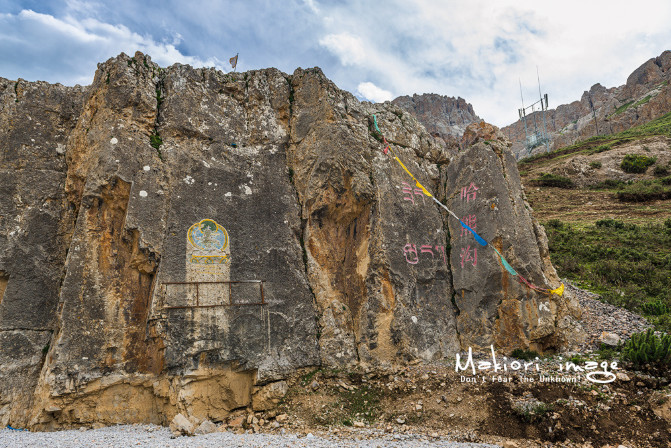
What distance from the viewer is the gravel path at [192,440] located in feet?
18.6

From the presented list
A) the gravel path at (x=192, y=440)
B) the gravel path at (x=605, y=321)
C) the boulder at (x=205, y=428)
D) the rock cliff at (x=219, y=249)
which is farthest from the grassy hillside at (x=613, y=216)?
the boulder at (x=205, y=428)

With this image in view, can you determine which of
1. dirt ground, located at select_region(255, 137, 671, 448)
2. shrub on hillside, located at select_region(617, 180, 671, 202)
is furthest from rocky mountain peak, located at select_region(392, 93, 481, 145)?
dirt ground, located at select_region(255, 137, 671, 448)

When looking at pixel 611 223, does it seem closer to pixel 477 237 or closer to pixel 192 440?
pixel 477 237

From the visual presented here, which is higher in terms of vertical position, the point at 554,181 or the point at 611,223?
A: the point at 554,181

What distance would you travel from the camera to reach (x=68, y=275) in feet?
23.4

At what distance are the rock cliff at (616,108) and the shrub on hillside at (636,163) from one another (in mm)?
32048

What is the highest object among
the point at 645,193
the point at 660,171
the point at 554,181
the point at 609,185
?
the point at 554,181

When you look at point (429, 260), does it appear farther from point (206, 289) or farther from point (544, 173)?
point (544, 173)

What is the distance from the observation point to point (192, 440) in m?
5.87

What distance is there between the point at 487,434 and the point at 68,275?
7939mm

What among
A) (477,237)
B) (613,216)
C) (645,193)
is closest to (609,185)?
(645,193)

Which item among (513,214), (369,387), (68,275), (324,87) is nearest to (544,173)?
(513,214)

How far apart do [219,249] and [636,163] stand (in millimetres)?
36769

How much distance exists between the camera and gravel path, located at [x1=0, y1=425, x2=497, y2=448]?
568 centimetres
